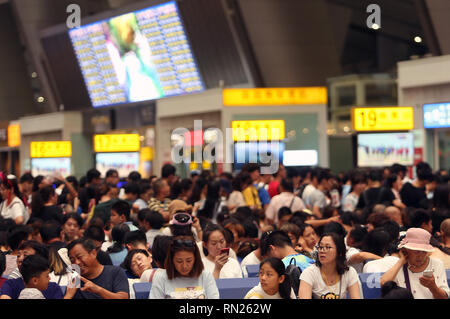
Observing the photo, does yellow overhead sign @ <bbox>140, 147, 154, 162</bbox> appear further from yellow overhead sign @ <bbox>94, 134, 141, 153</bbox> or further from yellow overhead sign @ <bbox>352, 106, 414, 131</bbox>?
yellow overhead sign @ <bbox>352, 106, 414, 131</bbox>

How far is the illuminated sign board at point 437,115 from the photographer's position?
1683 centimetres

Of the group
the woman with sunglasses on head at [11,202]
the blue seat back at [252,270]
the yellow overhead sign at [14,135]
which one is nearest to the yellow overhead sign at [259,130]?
the woman with sunglasses on head at [11,202]

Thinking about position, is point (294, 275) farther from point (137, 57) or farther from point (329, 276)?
point (137, 57)

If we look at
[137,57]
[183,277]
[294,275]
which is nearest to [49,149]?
[137,57]

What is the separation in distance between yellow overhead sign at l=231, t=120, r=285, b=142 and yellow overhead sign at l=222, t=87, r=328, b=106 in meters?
1.05

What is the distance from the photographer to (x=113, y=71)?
3056 centimetres

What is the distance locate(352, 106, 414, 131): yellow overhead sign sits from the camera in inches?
654

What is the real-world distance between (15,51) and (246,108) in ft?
79.2

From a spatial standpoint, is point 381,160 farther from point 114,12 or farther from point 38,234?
point 114,12

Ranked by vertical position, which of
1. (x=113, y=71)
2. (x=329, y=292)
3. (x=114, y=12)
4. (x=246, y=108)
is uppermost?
(x=114, y=12)

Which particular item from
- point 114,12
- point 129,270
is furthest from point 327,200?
point 114,12

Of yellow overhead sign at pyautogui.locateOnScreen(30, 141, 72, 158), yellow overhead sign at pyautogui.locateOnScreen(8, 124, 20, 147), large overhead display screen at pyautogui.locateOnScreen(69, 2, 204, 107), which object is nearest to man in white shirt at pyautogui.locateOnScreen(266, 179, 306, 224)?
large overhead display screen at pyautogui.locateOnScreen(69, 2, 204, 107)

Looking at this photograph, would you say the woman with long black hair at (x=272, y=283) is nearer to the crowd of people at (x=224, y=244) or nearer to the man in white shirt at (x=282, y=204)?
the crowd of people at (x=224, y=244)
